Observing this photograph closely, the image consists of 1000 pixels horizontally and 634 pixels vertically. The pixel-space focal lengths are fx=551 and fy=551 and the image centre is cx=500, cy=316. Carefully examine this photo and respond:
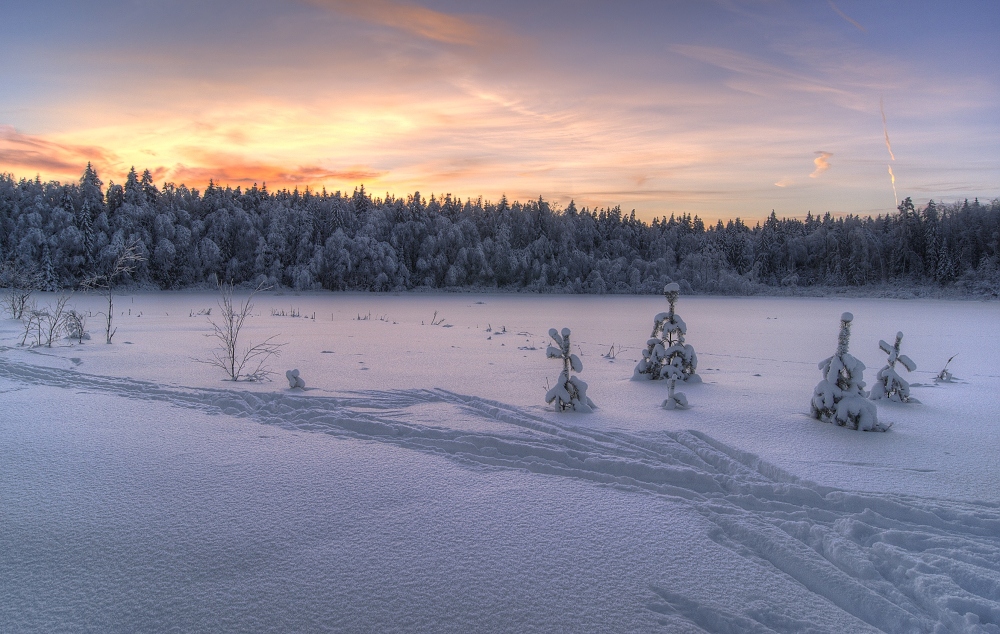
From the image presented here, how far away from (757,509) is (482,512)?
1929mm

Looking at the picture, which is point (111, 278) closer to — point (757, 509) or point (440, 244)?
point (757, 509)

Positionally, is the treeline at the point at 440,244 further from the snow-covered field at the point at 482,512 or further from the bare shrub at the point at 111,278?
the snow-covered field at the point at 482,512

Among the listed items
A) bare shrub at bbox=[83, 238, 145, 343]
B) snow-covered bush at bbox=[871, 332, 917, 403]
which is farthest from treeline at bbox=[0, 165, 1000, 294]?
snow-covered bush at bbox=[871, 332, 917, 403]

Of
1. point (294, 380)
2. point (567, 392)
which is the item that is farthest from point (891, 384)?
point (294, 380)

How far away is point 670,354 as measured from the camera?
27.9ft

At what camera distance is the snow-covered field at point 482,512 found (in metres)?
2.69

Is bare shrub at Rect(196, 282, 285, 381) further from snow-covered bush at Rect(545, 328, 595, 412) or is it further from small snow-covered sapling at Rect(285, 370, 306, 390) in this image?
snow-covered bush at Rect(545, 328, 595, 412)

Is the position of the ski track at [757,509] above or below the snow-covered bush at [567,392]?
below

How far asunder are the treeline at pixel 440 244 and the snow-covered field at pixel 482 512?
53.2 meters

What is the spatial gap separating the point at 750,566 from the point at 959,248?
8240 centimetres

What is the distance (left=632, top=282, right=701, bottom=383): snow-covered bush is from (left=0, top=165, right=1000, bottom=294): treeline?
52448 mm

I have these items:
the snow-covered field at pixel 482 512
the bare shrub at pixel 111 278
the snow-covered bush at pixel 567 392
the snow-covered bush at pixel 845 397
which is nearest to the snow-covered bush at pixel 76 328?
the bare shrub at pixel 111 278

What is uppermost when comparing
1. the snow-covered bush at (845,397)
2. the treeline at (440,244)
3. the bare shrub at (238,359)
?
the treeline at (440,244)

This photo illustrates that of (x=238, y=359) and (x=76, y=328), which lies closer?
(x=238, y=359)
